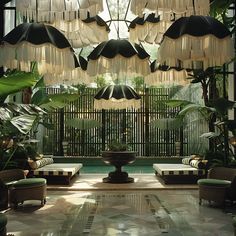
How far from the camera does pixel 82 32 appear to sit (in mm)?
6410

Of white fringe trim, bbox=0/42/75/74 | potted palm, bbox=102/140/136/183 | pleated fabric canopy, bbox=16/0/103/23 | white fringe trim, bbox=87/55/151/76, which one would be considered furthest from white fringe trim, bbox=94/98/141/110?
white fringe trim, bbox=0/42/75/74

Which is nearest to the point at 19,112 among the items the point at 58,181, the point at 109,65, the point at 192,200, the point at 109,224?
the point at 109,224

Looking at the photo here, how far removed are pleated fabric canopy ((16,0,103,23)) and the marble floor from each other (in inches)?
102

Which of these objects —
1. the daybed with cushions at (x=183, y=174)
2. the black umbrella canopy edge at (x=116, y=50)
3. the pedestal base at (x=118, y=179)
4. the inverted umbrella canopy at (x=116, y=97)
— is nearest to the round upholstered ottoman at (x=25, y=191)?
the black umbrella canopy edge at (x=116, y=50)

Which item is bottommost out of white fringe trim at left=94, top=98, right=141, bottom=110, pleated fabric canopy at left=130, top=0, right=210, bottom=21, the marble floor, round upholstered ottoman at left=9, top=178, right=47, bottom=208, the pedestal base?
the marble floor

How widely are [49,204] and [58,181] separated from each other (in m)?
1.90

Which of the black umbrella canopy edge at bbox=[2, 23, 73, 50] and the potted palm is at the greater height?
the black umbrella canopy edge at bbox=[2, 23, 73, 50]

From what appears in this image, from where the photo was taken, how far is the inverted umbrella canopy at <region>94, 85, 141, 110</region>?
27.9 feet

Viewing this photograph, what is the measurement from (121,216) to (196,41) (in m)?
2.37

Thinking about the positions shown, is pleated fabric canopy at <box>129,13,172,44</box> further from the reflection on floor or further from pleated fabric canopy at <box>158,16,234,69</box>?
the reflection on floor

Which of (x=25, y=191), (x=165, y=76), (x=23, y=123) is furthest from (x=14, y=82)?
(x=165, y=76)

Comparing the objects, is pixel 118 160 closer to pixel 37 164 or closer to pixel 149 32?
pixel 37 164

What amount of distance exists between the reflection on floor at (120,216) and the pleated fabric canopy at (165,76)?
1.94 m

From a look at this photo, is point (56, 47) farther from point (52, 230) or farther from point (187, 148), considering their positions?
point (187, 148)
